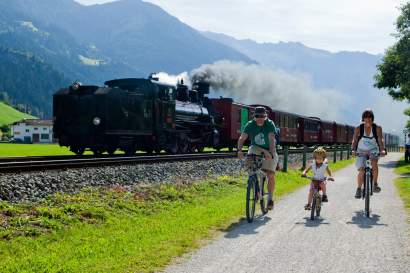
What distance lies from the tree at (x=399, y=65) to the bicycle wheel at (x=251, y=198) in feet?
99.2

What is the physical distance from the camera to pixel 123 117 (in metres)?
22.0

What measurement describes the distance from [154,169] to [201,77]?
32958mm

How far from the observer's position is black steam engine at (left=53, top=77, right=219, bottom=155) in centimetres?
2141

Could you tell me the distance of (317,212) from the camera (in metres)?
9.95

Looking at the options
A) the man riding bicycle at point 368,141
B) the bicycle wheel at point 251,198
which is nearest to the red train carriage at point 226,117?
the man riding bicycle at point 368,141

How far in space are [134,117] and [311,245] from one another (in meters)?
16.3

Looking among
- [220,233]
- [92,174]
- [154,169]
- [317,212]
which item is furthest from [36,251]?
[154,169]

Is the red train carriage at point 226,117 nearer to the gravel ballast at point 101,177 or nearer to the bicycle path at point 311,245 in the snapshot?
the gravel ballast at point 101,177

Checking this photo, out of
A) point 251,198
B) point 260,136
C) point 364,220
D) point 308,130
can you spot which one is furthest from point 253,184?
point 308,130

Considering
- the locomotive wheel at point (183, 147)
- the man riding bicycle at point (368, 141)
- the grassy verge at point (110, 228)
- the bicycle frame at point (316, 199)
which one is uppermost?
the man riding bicycle at point (368, 141)

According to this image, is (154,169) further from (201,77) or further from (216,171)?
(201,77)

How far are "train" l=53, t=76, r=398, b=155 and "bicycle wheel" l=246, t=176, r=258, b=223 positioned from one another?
12503 millimetres

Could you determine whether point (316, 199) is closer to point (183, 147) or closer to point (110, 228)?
point (110, 228)

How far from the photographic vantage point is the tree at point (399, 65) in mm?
37750
